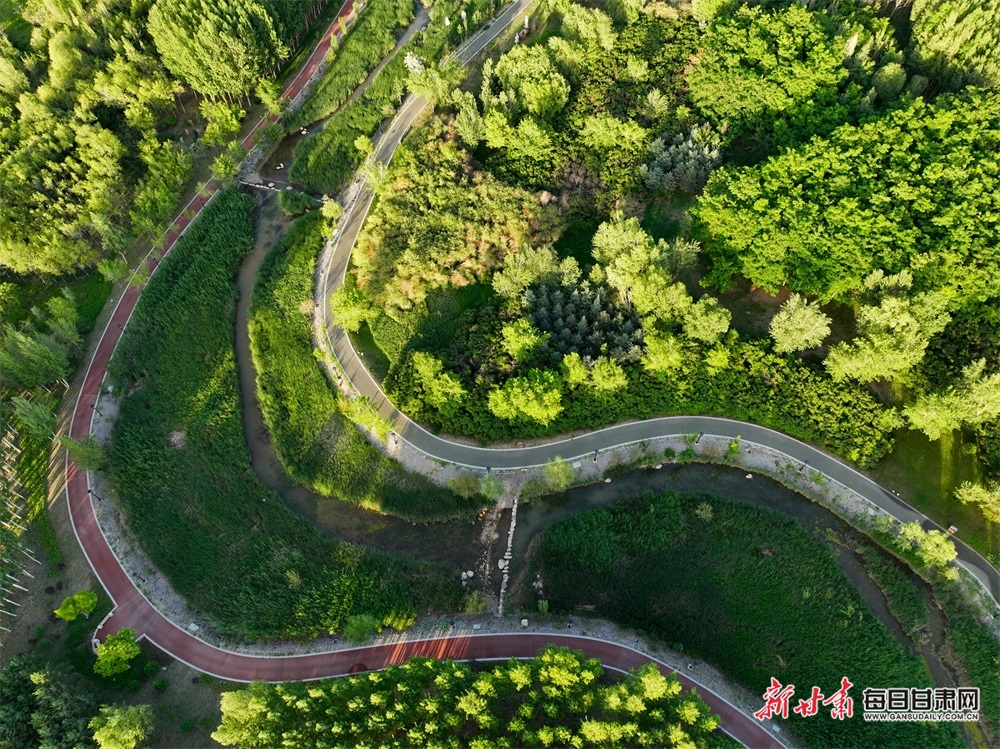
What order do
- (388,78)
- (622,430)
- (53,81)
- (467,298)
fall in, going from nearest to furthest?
1. (622,430)
2. (467,298)
3. (53,81)
4. (388,78)

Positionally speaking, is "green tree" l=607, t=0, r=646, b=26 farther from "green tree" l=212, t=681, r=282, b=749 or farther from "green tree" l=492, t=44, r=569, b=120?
"green tree" l=212, t=681, r=282, b=749

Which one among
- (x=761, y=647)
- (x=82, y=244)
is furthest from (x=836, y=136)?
(x=82, y=244)

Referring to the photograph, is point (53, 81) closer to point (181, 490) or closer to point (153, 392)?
point (153, 392)

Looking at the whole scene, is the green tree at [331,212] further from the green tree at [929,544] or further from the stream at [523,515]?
the green tree at [929,544]

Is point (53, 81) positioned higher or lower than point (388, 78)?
lower

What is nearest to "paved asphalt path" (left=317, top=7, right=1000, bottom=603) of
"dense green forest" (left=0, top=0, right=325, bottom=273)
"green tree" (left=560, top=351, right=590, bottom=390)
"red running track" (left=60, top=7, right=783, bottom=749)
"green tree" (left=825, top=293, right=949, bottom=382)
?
"green tree" (left=560, top=351, right=590, bottom=390)

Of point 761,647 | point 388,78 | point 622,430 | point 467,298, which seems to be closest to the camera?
point 761,647

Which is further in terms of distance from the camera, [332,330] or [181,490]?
[332,330]
